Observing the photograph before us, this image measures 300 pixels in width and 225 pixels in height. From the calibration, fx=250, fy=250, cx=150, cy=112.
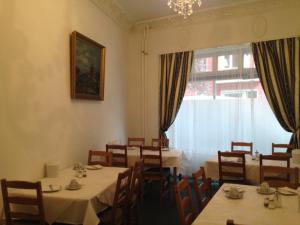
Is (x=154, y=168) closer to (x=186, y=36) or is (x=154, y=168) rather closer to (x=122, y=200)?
(x=122, y=200)

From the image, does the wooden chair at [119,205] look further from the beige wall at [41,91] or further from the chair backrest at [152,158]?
the chair backrest at [152,158]

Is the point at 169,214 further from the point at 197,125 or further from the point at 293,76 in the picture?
the point at 293,76

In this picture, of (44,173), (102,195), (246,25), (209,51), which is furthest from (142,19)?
(102,195)

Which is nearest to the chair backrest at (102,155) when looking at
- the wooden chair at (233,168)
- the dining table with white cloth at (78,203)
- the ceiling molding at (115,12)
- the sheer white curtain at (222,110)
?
the dining table with white cloth at (78,203)

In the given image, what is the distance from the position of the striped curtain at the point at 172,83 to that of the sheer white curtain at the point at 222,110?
8.3 inches

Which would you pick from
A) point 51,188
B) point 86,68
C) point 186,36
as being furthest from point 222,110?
point 51,188

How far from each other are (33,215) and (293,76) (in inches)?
189

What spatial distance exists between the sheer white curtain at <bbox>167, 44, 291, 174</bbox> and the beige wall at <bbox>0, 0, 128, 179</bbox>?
2124 mm

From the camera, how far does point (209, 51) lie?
571cm

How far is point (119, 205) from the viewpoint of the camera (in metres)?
2.74

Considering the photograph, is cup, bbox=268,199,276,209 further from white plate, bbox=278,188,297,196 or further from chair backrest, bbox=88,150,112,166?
chair backrest, bbox=88,150,112,166

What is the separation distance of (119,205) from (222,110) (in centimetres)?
359

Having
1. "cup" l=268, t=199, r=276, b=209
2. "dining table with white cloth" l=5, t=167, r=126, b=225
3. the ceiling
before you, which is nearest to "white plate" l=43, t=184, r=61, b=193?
"dining table with white cloth" l=5, t=167, r=126, b=225

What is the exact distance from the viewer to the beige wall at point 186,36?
492cm
